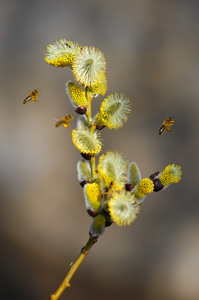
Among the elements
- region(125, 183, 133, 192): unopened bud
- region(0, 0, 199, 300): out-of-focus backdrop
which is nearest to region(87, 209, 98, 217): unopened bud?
region(125, 183, 133, 192): unopened bud

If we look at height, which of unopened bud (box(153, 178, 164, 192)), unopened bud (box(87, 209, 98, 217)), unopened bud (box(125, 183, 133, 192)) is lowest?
unopened bud (box(87, 209, 98, 217))

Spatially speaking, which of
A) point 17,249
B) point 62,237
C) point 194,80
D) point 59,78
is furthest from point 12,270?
point 194,80

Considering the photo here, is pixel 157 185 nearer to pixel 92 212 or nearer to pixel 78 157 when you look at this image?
pixel 92 212

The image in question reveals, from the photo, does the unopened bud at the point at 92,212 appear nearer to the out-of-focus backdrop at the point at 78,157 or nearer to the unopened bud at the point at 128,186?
the unopened bud at the point at 128,186

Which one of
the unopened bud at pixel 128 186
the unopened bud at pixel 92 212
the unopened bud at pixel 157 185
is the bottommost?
the unopened bud at pixel 92 212

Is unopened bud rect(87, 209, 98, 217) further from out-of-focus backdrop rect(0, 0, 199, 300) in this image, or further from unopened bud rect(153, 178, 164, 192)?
out-of-focus backdrop rect(0, 0, 199, 300)

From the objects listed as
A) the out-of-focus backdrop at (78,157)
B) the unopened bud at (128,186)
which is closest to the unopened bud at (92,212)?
the unopened bud at (128,186)

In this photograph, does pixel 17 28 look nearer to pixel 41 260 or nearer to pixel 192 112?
pixel 192 112

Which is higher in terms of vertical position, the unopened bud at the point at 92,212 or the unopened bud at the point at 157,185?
the unopened bud at the point at 157,185

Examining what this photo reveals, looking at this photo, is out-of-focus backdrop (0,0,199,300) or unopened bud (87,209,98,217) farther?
out-of-focus backdrop (0,0,199,300)

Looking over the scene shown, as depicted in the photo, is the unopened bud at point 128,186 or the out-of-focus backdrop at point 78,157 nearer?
the unopened bud at point 128,186

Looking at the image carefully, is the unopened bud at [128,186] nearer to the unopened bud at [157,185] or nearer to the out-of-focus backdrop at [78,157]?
the unopened bud at [157,185]
